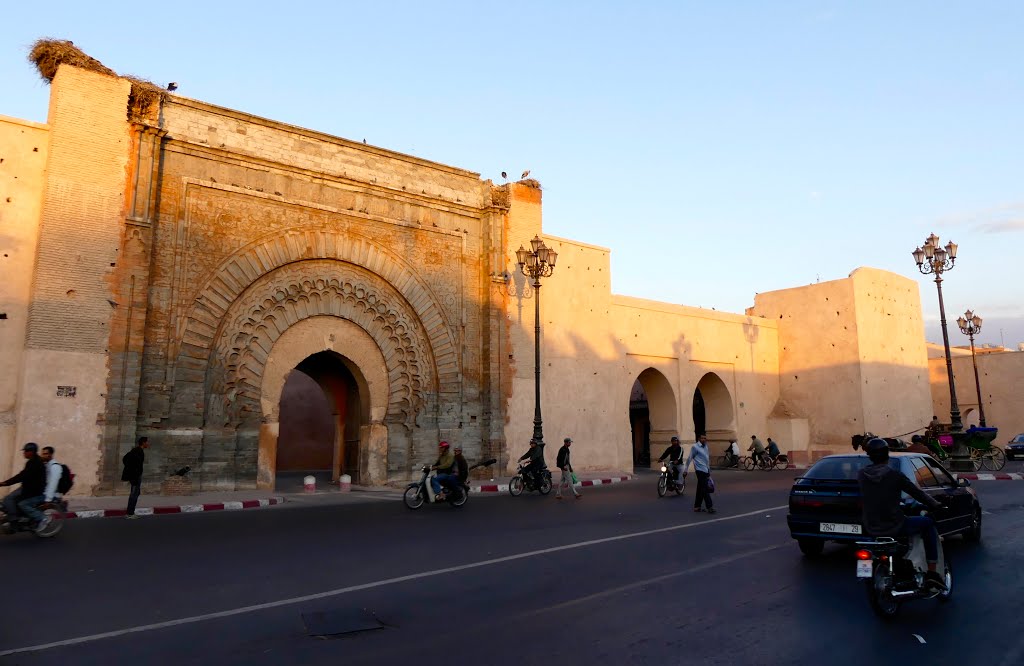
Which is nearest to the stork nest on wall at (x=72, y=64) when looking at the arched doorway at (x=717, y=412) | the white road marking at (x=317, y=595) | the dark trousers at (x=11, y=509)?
the dark trousers at (x=11, y=509)

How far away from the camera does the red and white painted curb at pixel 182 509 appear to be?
1166 cm

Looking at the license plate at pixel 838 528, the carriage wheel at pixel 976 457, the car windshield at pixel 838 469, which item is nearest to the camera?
the license plate at pixel 838 528

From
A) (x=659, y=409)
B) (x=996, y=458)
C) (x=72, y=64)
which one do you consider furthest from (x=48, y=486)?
(x=996, y=458)

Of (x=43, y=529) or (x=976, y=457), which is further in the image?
(x=976, y=457)

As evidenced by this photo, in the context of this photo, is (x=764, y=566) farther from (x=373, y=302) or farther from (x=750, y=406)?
(x=750, y=406)

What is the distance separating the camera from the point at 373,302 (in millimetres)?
17844

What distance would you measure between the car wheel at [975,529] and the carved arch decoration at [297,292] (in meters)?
12.8

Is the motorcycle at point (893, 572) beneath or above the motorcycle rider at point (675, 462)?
beneath

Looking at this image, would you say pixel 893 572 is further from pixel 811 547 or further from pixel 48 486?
pixel 48 486

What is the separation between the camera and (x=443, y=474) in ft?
44.8

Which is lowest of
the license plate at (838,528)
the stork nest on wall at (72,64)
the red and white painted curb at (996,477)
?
the red and white painted curb at (996,477)

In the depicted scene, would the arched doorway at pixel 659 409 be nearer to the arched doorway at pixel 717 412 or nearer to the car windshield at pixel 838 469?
the arched doorway at pixel 717 412

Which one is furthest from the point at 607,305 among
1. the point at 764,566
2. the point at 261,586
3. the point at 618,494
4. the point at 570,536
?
the point at 261,586

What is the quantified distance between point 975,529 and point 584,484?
450 inches
